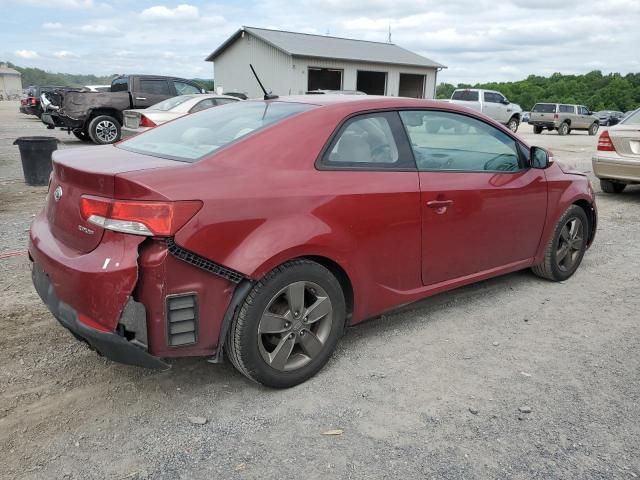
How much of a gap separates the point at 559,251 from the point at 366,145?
2.39 m

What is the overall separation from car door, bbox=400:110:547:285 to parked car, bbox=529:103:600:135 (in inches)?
1089

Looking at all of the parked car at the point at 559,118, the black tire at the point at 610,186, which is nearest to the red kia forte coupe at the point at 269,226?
the black tire at the point at 610,186

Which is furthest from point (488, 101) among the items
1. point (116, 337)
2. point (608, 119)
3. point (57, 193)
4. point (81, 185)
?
point (116, 337)

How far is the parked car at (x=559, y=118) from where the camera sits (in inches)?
1145

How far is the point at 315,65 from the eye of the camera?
95.0ft

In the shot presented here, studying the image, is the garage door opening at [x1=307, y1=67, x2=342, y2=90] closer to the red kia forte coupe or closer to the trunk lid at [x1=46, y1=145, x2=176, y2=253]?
the red kia forte coupe

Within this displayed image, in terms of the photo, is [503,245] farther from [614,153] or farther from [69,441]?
[614,153]

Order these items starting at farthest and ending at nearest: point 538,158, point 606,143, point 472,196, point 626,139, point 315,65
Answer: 1. point 315,65
2. point 606,143
3. point 626,139
4. point 538,158
5. point 472,196

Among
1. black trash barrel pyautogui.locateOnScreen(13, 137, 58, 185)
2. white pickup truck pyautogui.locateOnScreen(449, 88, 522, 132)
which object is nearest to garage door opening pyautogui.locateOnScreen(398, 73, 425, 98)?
white pickup truck pyautogui.locateOnScreen(449, 88, 522, 132)

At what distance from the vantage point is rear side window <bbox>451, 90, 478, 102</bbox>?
25.9 metres

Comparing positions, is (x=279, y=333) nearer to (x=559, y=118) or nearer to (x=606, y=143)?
(x=606, y=143)

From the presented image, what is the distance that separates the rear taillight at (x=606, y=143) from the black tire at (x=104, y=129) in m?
10.9

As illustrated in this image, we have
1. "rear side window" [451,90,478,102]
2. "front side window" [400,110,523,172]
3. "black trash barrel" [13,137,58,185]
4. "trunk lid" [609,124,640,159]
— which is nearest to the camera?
"front side window" [400,110,523,172]

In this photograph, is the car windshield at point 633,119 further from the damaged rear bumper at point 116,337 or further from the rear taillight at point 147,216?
the damaged rear bumper at point 116,337
